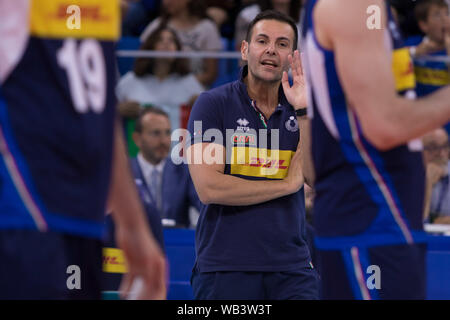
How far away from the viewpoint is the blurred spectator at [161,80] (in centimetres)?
636

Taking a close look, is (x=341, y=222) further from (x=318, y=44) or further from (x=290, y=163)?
(x=290, y=163)

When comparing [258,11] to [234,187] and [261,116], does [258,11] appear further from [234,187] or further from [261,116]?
[234,187]

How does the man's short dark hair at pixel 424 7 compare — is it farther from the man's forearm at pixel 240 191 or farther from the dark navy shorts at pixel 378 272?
the dark navy shorts at pixel 378 272

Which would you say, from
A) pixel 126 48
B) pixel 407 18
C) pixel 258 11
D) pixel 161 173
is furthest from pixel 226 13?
pixel 161 173

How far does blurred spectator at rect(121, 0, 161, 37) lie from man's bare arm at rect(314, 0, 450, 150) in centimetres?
529

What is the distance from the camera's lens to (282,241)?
3.58 m

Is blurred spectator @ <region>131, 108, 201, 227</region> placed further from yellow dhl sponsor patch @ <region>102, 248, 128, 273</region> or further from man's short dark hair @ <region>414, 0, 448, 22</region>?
man's short dark hair @ <region>414, 0, 448, 22</region>

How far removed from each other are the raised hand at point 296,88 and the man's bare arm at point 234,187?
370 millimetres

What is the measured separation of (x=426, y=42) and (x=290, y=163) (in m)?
2.92

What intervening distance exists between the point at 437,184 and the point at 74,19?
3.74 m

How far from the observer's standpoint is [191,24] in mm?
7027

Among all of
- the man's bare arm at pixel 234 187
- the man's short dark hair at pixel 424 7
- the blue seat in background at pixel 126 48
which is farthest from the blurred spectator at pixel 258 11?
the man's bare arm at pixel 234 187

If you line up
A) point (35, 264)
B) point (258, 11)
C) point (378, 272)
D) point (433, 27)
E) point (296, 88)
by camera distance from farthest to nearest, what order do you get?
point (258, 11) → point (433, 27) → point (296, 88) → point (378, 272) → point (35, 264)
